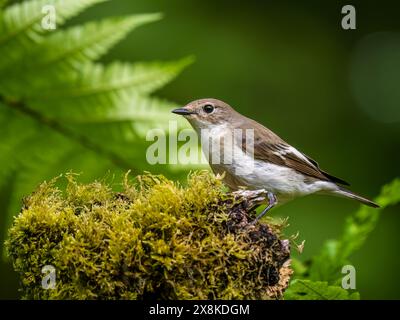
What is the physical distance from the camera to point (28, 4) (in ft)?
11.8

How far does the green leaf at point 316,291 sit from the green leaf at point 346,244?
2.25 ft

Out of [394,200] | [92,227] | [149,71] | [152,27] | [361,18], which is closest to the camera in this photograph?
[92,227]

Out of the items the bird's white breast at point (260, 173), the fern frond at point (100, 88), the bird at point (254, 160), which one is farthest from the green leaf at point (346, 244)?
the fern frond at point (100, 88)

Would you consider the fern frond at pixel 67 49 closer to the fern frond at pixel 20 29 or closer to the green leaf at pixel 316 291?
the fern frond at pixel 20 29

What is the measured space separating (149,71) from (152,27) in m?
2.81

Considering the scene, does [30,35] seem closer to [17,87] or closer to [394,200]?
[17,87]

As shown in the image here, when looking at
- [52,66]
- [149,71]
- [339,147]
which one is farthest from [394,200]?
[339,147]

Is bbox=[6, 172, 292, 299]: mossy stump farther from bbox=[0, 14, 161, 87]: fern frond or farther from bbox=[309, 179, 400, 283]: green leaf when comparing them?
bbox=[0, 14, 161, 87]: fern frond

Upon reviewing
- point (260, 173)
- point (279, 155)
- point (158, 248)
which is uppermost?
point (279, 155)

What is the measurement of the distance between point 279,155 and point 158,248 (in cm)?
170

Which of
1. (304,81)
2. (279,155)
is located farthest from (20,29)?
(304,81)

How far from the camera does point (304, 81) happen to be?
7.43 metres

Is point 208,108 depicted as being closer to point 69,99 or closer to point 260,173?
point 260,173

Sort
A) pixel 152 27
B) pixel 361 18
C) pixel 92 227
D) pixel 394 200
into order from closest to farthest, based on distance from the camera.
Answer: pixel 92 227
pixel 394 200
pixel 152 27
pixel 361 18
